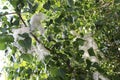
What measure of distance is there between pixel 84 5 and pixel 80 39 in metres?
0.54

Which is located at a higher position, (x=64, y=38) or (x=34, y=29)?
(x=64, y=38)

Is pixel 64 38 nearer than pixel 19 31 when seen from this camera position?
No

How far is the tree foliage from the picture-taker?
0.96 meters

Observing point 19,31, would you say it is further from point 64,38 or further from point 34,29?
point 64,38

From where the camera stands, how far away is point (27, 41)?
0.90 metres

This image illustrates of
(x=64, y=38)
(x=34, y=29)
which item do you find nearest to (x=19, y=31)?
(x=34, y=29)

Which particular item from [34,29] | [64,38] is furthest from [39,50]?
[64,38]

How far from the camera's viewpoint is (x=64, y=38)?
135 centimetres

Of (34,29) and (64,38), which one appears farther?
(64,38)

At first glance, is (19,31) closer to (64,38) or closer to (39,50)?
(39,50)

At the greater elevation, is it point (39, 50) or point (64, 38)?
point (64, 38)

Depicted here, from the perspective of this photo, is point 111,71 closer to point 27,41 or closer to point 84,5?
point 84,5

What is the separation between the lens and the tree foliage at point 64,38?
958 millimetres

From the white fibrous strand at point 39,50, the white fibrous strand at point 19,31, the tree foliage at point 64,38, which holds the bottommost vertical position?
the white fibrous strand at point 39,50
